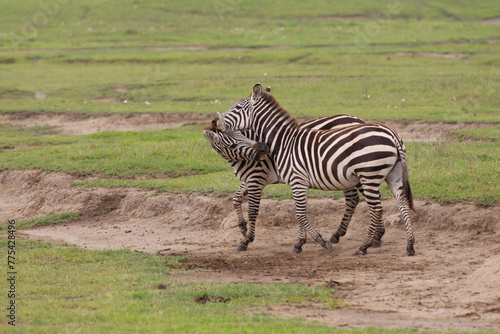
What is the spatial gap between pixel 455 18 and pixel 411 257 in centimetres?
5215

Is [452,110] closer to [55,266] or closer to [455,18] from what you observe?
[55,266]

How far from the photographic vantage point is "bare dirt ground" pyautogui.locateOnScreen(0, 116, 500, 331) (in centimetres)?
691

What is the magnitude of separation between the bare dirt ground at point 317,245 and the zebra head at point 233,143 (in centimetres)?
150

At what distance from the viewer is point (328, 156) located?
932cm

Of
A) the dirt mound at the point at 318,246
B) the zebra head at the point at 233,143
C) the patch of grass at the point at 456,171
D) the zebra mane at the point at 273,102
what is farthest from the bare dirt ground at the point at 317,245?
the zebra mane at the point at 273,102

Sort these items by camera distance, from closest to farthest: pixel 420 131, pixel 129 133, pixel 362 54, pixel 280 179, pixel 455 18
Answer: pixel 280 179 < pixel 420 131 < pixel 129 133 < pixel 362 54 < pixel 455 18

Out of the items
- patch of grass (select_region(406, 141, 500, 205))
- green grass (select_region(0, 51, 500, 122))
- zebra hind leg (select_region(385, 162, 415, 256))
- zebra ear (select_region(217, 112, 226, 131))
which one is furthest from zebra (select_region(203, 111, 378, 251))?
green grass (select_region(0, 51, 500, 122))

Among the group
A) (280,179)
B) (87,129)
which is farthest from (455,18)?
(280,179)

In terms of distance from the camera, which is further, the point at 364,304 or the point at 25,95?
the point at 25,95

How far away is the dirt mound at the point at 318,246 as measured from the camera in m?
6.92

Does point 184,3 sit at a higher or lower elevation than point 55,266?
higher

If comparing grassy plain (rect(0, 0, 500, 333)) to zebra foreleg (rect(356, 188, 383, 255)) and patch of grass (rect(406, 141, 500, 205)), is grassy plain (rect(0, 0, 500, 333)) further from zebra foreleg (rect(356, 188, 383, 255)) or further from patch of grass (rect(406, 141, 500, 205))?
zebra foreleg (rect(356, 188, 383, 255))

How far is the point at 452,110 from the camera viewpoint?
19062 mm

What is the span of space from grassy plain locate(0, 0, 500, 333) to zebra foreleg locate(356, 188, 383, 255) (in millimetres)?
1812
